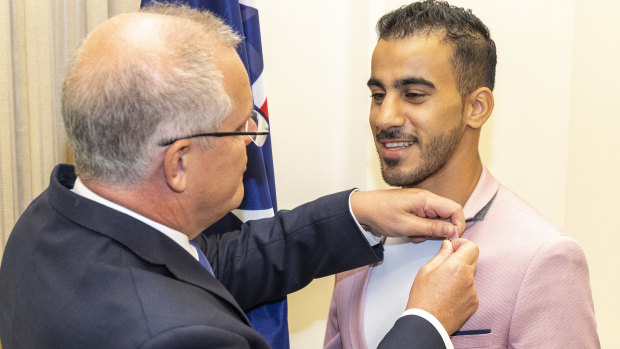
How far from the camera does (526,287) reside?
132cm

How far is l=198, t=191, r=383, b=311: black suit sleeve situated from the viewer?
1.63 m

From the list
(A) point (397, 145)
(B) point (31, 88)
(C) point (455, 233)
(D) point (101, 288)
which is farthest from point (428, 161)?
(B) point (31, 88)

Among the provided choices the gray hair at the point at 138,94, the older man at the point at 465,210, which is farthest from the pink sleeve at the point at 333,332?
the gray hair at the point at 138,94

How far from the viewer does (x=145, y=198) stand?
3.96 ft

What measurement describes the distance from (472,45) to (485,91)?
125 millimetres

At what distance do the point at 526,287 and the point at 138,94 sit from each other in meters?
0.91

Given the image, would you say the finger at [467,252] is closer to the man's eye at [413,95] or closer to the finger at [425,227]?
the finger at [425,227]

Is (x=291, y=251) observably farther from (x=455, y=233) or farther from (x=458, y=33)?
(x=458, y=33)

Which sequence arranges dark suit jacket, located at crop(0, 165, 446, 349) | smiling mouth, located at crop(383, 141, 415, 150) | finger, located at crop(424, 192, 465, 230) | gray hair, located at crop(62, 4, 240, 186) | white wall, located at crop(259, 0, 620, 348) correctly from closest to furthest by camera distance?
dark suit jacket, located at crop(0, 165, 446, 349)
gray hair, located at crop(62, 4, 240, 186)
finger, located at crop(424, 192, 465, 230)
smiling mouth, located at crop(383, 141, 415, 150)
white wall, located at crop(259, 0, 620, 348)

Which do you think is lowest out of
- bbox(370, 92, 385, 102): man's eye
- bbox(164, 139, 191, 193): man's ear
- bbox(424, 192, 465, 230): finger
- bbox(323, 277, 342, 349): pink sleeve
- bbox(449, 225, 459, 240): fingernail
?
bbox(323, 277, 342, 349): pink sleeve

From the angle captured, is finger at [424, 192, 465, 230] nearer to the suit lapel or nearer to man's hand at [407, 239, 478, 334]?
man's hand at [407, 239, 478, 334]

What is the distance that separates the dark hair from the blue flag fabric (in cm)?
66

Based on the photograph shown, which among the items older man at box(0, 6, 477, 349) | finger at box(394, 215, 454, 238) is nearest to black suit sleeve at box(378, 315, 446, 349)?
older man at box(0, 6, 477, 349)

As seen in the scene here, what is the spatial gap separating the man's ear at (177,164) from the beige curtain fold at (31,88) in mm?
1043
